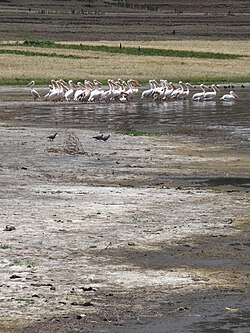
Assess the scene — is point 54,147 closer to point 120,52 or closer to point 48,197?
point 48,197

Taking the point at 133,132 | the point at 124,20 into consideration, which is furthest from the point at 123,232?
the point at 124,20

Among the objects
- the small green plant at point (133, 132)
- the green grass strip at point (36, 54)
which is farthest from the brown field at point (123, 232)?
the green grass strip at point (36, 54)

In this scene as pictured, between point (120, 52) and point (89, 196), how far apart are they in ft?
174

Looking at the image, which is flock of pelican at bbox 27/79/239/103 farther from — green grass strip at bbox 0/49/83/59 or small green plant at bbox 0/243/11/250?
small green plant at bbox 0/243/11/250

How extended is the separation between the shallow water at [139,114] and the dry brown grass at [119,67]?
8.96 meters

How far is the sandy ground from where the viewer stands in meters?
9.28

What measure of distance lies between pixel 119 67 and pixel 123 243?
45.7 meters

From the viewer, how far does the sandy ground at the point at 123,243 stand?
9281mm

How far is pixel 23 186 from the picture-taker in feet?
53.6

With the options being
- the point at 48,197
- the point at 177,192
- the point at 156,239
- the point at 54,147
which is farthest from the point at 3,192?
the point at 54,147

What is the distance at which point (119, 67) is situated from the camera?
5756 cm

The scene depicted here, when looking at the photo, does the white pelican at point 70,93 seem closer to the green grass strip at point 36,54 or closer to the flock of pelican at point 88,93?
the flock of pelican at point 88,93

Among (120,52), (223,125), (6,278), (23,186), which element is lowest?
(120,52)

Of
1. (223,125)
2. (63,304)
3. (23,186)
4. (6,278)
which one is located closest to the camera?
(63,304)
